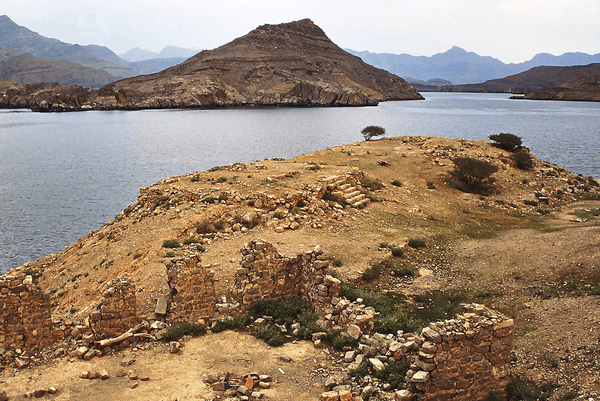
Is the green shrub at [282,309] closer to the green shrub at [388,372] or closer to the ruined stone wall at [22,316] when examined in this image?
the green shrub at [388,372]

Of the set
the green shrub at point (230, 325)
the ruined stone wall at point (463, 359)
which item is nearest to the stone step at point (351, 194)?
the green shrub at point (230, 325)

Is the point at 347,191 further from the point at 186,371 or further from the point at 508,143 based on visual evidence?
the point at 508,143

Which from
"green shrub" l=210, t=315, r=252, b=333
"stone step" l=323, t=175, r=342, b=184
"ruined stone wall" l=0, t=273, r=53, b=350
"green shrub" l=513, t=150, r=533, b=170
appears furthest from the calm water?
"green shrub" l=210, t=315, r=252, b=333

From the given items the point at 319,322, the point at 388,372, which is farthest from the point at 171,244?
the point at 388,372

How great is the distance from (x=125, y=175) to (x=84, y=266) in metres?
33.6

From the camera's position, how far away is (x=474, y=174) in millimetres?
29141

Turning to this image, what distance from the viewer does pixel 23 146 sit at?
246 feet

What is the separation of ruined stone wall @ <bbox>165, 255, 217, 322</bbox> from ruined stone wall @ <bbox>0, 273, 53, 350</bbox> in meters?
3.00

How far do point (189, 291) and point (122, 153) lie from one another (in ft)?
201

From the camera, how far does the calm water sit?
33.2 meters

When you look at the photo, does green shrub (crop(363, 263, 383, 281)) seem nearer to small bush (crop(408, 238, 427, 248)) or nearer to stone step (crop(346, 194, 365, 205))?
small bush (crop(408, 238, 427, 248))

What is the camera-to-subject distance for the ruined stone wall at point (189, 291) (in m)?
12.0

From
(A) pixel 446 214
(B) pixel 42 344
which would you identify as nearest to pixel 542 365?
(B) pixel 42 344

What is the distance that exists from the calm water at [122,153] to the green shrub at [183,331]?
1761 centimetres
